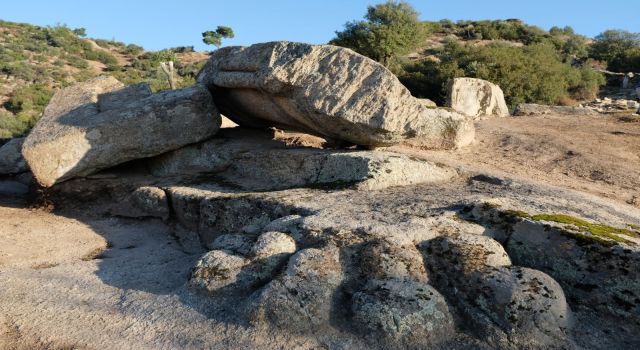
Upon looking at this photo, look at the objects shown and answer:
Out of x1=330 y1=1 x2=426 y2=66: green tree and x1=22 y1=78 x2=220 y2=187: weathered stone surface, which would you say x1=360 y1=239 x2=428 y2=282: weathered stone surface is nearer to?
x1=22 y1=78 x2=220 y2=187: weathered stone surface

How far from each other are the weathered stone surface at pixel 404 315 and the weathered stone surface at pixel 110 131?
18.9 feet

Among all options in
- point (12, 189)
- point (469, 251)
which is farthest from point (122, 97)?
point (469, 251)

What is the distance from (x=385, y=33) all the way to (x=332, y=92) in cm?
2428

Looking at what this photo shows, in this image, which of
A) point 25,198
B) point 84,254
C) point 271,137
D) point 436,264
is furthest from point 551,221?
point 25,198

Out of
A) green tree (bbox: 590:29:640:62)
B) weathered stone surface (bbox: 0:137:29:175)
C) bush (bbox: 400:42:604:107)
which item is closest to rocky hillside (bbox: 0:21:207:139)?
weathered stone surface (bbox: 0:137:29:175)

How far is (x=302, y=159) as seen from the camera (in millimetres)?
7398

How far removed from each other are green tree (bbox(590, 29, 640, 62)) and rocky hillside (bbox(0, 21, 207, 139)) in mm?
31618

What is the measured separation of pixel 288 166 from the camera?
755cm

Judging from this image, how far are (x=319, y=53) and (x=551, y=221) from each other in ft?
14.5

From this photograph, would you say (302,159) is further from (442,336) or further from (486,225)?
(442,336)

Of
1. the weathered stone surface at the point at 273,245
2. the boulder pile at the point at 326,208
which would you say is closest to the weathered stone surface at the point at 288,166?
the boulder pile at the point at 326,208

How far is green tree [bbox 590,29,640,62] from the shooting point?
35219 mm

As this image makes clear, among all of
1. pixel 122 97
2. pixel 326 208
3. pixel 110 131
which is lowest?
pixel 326 208

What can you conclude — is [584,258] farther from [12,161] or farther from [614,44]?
[614,44]
